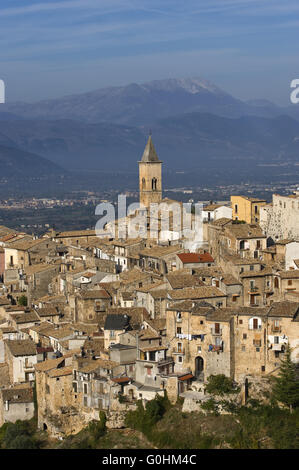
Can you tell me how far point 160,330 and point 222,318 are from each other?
363 cm

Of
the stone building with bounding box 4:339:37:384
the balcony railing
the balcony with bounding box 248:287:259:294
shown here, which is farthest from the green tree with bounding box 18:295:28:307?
the balcony railing

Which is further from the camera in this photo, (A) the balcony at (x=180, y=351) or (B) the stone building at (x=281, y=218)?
(B) the stone building at (x=281, y=218)

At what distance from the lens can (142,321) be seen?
3819 cm

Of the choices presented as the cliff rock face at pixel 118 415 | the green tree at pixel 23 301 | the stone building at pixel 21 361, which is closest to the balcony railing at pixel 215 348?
the cliff rock face at pixel 118 415

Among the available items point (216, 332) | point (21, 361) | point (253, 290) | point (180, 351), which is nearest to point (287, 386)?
point (216, 332)

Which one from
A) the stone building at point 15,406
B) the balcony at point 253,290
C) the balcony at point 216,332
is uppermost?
the balcony at point 253,290

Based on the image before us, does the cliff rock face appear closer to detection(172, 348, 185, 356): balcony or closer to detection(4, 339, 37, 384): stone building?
detection(172, 348, 185, 356): balcony

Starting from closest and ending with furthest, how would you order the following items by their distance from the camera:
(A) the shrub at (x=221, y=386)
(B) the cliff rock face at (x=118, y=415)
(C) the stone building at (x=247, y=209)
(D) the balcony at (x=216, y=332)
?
(A) the shrub at (x=221, y=386) < (B) the cliff rock face at (x=118, y=415) < (D) the balcony at (x=216, y=332) < (C) the stone building at (x=247, y=209)

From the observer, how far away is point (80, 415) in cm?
3466

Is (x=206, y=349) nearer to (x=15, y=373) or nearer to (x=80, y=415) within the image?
(x=80, y=415)

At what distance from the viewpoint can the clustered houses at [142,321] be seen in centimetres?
3359

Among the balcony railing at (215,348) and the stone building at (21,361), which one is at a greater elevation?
the balcony railing at (215,348)

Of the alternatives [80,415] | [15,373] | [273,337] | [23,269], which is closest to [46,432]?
[80,415]

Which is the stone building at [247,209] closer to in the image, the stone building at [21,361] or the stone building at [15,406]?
the stone building at [21,361]
